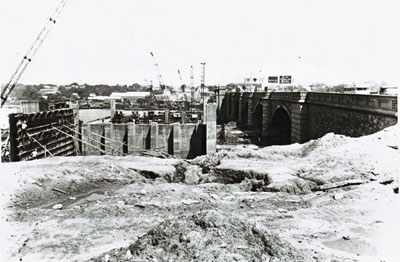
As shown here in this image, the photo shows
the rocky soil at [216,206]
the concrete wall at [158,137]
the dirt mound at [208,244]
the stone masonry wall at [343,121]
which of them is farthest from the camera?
the concrete wall at [158,137]

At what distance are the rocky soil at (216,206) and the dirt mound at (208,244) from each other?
2cm

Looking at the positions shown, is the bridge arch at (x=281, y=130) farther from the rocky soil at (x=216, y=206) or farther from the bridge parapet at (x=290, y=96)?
the rocky soil at (x=216, y=206)

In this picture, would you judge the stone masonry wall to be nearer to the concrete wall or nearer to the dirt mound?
the concrete wall

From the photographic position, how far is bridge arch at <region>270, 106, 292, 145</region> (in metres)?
40.9

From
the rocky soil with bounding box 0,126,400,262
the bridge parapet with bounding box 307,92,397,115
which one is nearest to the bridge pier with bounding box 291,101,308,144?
the bridge parapet with bounding box 307,92,397,115

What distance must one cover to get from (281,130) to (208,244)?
3619 centimetres

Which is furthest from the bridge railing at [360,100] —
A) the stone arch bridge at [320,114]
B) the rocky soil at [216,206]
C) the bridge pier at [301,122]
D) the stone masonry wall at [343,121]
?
the bridge pier at [301,122]

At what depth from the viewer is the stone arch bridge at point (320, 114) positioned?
17.2 meters

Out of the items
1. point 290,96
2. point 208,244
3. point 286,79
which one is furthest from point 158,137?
point 286,79

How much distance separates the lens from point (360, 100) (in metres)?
18.6

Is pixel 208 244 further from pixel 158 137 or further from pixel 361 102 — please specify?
pixel 158 137

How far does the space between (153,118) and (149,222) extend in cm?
2996

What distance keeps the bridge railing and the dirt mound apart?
11624mm

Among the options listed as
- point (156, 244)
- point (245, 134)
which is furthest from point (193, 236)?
point (245, 134)
